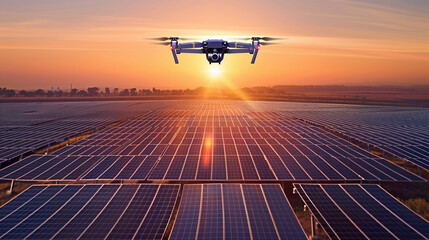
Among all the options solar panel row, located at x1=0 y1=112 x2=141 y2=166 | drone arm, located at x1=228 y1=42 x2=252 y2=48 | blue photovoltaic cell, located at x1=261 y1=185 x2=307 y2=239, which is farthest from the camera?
solar panel row, located at x1=0 y1=112 x2=141 y2=166

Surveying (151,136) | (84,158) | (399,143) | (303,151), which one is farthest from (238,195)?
(399,143)

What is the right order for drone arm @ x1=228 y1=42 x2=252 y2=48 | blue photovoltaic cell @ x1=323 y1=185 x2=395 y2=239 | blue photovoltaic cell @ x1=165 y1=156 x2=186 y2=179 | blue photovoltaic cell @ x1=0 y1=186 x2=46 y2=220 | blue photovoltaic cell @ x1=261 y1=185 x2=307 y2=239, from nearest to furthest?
blue photovoltaic cell @ x1=261 y1=185 x2=307 y2=239 → blue photovoltaic cell @ x1=323 y1=185 x2=395 y2=239 → blue photovoltaic cell @ x1=0 y1=186 x2=46 y2=220 → blue photovoltaic cell @ x1=165 y1=156 x2=186 y2=179 → drone arm @ x1=228 y1=42 x2=252 y2=48

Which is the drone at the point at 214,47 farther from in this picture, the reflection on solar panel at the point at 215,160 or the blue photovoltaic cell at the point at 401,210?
the blue photovoltaic cell at the point at 401,210

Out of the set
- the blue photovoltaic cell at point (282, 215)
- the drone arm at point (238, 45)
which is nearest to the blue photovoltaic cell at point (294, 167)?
the blue photovoltaic cell at point (282, 215)

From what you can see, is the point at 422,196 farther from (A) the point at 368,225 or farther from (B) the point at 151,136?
(B) the point at 151,136

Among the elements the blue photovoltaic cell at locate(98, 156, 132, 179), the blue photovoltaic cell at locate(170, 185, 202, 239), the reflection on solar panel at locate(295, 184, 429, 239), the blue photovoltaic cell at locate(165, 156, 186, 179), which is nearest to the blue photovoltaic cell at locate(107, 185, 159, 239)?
the blue photovoltaic cell at locate(170, 185, 202, 239)

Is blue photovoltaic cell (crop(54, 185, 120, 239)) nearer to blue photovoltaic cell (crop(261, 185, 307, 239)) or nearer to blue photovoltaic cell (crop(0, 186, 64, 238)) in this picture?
blue photovoltaic cell (crop(0, 186, 64, 238))
